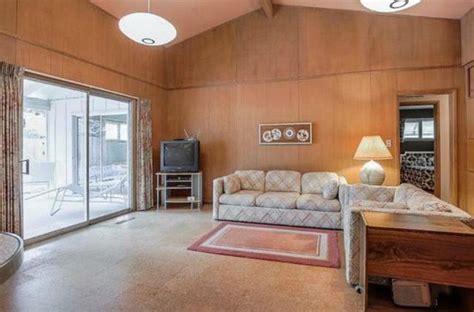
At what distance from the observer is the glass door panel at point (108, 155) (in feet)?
16.1

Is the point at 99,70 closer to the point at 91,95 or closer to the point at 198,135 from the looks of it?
the point at 91,95

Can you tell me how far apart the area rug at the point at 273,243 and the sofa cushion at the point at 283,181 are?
3.02 feet

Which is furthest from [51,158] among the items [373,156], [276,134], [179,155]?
[373,156]

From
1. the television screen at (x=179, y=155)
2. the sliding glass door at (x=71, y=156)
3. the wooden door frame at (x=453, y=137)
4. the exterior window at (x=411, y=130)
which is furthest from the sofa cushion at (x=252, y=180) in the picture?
the exterior window at (x=411, y=130)

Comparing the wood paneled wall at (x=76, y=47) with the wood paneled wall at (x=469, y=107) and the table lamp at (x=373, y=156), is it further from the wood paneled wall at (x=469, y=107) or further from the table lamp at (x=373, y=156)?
the wood paneled wall at (x=469, y=107)

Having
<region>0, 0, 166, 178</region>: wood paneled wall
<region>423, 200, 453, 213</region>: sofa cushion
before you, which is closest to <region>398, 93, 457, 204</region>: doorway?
<region>423, 200, 453, 213</region>: sofa cushion

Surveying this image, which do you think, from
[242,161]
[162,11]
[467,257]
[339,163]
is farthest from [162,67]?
[467,257]

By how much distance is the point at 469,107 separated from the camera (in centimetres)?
451

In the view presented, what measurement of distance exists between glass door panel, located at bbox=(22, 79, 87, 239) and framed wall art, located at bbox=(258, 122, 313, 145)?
10.4 feet

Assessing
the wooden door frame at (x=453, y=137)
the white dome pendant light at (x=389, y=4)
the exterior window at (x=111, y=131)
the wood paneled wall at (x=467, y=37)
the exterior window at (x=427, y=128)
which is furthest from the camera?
the exterior window at (x=427, y=128)

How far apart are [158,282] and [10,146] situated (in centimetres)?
244

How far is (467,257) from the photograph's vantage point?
1.78 m

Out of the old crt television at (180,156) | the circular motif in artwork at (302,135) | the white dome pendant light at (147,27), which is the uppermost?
the white dome pendant light at (147,27)

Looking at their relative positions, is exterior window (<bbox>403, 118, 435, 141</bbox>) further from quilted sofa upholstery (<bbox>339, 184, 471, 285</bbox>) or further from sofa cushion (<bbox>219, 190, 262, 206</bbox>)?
quilted sofa upholstery (<bbox>339, 184, 471, 285</bbox>)
